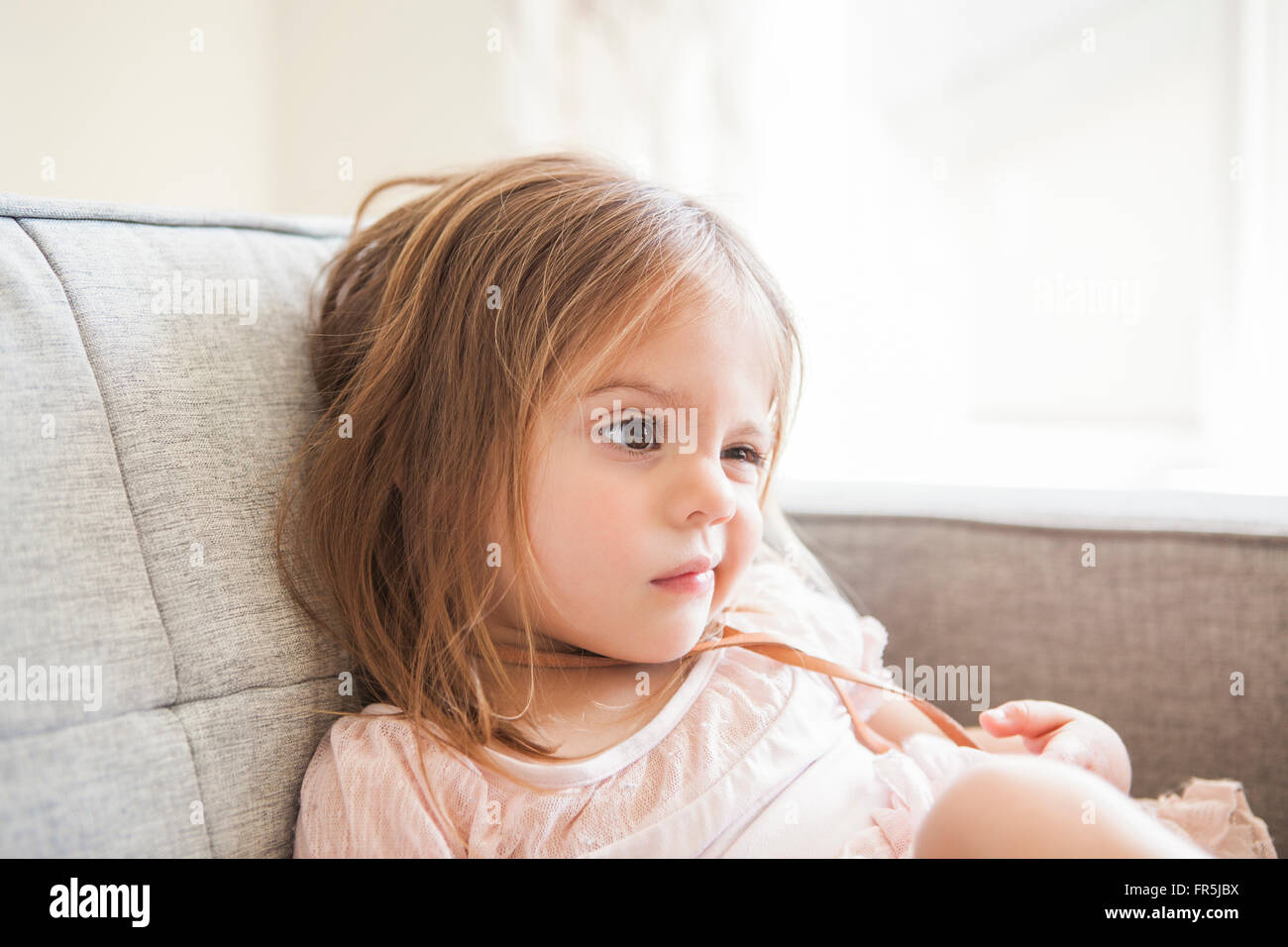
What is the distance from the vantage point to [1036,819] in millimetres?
582

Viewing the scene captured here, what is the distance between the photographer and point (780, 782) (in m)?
0.75

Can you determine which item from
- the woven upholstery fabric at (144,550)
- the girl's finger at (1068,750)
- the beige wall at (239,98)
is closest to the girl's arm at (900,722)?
the girl's finger at (1068,750)

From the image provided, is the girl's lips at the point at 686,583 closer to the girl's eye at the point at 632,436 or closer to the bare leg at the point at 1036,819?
the girl's eye at the point at 632,436

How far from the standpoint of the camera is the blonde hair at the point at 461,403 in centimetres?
74

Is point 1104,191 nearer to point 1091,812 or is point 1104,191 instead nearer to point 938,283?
point 938,283

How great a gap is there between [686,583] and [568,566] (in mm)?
93

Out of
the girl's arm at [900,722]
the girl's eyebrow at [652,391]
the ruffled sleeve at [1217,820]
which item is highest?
the girl's eyebrow at [652,391]

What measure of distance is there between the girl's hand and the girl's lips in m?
0.25

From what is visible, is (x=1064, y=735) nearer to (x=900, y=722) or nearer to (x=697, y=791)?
(x=900, y=722)

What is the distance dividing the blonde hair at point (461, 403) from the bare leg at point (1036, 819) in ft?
0.84

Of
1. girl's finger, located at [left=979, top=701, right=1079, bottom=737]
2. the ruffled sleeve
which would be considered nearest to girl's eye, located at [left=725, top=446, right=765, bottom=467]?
girl's finger, located at [left=979, top=701, right=1079, bottom=737]

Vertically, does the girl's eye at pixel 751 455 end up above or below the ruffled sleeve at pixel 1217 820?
above

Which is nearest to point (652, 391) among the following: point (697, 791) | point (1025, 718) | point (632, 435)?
point (632, 435)
